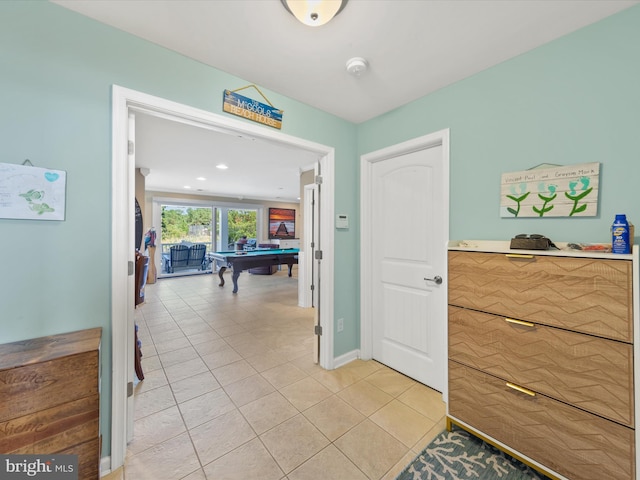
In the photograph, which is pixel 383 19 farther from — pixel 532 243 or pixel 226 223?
pixel 226 223

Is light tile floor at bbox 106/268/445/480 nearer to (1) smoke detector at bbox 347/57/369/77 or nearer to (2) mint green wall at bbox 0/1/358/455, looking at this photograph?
(2) mint green wall at bbox 0/1/358/455

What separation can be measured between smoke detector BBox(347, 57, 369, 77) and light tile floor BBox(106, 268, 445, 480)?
239cm

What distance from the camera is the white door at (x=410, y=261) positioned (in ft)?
6.71

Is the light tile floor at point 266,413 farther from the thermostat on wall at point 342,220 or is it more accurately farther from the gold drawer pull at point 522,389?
the thermostat on wall at point 342,220

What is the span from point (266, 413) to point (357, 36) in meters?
2.52

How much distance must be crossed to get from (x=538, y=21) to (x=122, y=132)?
2.32 meters

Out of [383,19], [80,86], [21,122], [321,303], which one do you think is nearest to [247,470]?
[321,303]

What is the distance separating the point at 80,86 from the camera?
129 cm

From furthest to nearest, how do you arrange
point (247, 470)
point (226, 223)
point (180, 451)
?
point (226, 223)
point (180, 451)
point (247, 470)

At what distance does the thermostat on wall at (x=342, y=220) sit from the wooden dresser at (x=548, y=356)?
1086mm

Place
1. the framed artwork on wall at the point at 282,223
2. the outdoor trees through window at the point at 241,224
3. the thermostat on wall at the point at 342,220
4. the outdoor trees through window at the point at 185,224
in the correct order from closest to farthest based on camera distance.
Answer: the thermostat on wall at the point at 342,220
the outdoor trees through window at the point at 185,224
the outdoor trees through window at the point at 241,224
the framed artwork on wall at the point at 282,223

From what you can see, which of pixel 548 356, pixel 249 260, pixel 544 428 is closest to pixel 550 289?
pixel 548 356

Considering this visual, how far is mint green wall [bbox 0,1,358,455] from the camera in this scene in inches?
45.7

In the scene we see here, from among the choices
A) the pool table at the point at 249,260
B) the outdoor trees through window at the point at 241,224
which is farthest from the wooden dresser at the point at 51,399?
the outdoor trees through window at the point at 241,224
